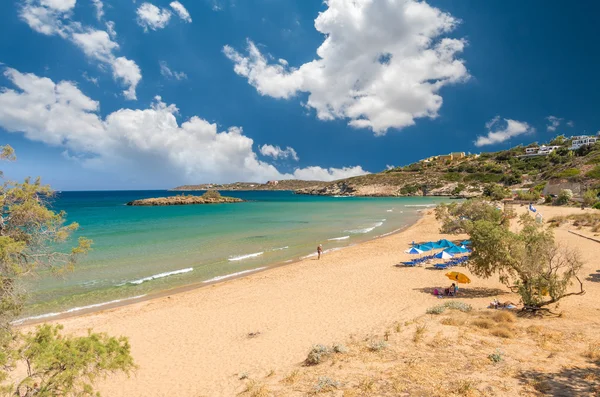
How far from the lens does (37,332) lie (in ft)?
16.3

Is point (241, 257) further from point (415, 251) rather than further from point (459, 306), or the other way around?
point (459, 306)

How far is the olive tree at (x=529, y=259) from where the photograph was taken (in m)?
11.3

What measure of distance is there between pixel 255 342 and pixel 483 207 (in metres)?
29.9

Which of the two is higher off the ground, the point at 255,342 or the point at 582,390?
the point at 582,390

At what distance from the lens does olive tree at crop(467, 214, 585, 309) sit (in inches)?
445

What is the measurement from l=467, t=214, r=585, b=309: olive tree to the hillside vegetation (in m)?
66.9

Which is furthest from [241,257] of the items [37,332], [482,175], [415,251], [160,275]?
[482,175]

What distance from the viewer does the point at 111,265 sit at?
2380 cm

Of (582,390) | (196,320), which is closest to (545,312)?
(582,390)

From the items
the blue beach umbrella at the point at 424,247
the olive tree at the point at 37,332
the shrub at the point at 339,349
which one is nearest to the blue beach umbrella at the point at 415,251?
the blue beach umbrella at the point at 424,247

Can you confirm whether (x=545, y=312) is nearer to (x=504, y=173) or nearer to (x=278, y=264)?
(x=278, y=264)

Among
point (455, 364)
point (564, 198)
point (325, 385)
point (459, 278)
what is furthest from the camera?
point (564, 198)

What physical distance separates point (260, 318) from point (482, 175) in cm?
13253

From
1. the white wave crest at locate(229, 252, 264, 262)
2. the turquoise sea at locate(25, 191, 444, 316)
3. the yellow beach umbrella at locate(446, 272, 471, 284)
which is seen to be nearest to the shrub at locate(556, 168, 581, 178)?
the turquoise sea at locate(25, 191, 444, 316)
